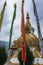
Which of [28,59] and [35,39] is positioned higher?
[35,39]

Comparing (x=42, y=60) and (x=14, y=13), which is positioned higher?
(x=14, y=13)

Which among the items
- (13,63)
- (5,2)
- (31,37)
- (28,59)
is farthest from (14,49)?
(5,2)

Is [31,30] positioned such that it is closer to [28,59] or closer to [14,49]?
[14,49]

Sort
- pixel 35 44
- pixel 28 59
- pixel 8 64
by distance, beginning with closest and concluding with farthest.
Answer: pixel 28 59, pixel 8 64, pixel 35 44

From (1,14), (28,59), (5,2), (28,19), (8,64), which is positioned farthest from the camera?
(28,19)

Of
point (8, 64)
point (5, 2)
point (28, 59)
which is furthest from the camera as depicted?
point (8, 64)

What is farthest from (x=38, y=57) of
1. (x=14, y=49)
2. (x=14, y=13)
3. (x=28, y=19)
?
(x=14, y=13)

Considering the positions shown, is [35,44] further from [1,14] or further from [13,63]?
[1,14]

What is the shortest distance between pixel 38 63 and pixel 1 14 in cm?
1879

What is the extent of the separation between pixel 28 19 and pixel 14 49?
6.79 meters

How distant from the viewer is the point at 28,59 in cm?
3262

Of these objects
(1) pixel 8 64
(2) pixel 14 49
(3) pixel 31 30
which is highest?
(3) pixel 31 30

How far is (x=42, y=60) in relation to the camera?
4072 centimetres

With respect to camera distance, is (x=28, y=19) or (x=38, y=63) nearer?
(x=38, y=63)
